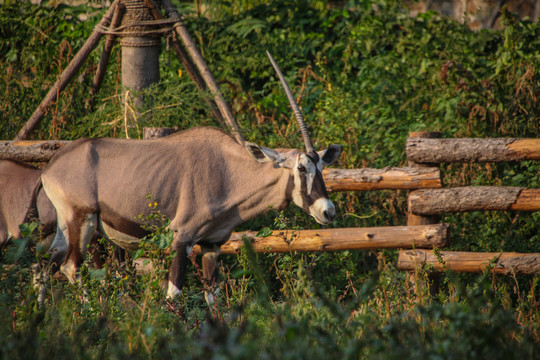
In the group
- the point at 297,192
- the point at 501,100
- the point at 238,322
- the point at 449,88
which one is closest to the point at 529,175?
the point at 501,100

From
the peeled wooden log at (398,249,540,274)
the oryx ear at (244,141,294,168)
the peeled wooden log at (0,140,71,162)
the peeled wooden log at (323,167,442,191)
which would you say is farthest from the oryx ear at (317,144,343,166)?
the peeled wooden log at (0,140,71,162)

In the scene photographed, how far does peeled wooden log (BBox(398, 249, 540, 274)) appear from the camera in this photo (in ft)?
17.5

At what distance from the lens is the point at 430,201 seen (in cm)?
550

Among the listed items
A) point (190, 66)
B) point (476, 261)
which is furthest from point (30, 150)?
point (476, 261)

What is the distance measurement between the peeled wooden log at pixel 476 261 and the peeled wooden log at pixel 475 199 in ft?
1.31

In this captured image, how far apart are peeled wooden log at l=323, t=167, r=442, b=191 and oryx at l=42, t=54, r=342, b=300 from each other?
2.36ft

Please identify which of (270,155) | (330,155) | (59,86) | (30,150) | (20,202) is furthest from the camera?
(59,86)

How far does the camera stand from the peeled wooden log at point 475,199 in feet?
17.8

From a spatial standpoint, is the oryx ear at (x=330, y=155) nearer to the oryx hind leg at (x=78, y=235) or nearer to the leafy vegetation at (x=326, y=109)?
the leafy vegetation at (x=326, y=109)

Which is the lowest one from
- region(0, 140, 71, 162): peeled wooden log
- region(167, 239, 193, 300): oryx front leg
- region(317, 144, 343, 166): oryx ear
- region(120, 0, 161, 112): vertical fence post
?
region(167, 239, 193, 300): oryx front leg

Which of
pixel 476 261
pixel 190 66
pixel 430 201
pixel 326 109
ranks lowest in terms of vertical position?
pixel 476 261

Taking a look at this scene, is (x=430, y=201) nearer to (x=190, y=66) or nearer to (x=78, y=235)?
(x=190, y=66)

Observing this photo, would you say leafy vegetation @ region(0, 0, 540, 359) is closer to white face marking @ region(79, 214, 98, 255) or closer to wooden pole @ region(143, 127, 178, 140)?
white face marking @ region(79, 214, 98, 255)

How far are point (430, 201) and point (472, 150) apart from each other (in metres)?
0.58
